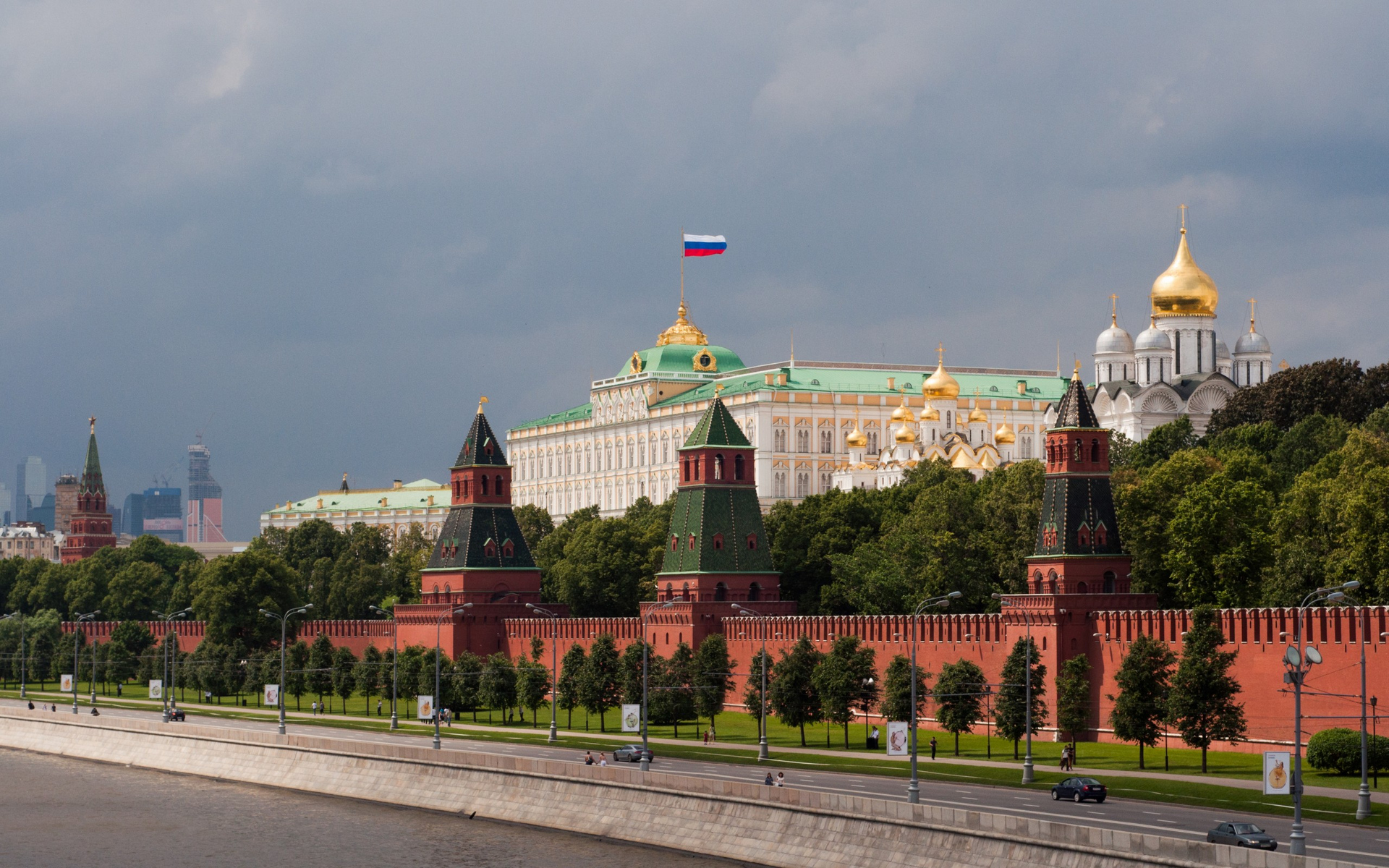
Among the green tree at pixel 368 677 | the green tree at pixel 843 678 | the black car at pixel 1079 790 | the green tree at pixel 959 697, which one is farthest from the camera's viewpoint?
the green tree at pixel 368 677

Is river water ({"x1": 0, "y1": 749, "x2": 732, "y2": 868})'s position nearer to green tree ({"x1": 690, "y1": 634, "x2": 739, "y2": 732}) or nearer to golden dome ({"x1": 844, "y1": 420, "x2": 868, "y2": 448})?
green tree ({"x1": 690, "y1": 634, "x2": 739, "y2": 732})

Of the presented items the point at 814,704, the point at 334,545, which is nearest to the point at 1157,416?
the point at 334,545

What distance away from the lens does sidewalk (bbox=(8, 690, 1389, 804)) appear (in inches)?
2495

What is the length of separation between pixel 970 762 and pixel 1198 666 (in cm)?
803

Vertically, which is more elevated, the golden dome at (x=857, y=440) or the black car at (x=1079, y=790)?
the golden dome at (x=857, y=440)

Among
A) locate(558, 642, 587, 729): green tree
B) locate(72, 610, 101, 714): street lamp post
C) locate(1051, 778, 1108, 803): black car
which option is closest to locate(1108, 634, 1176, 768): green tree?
locate(1051, 778, 1108, 803): black car

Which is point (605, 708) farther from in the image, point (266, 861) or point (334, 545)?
point (334, 545)

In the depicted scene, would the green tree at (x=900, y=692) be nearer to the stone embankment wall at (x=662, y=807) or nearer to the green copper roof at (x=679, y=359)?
the stone embankment wall at (x=662, y=807)

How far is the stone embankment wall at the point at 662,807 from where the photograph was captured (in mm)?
46250

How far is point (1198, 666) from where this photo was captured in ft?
235

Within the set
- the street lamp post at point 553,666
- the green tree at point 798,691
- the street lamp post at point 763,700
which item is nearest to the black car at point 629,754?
the street lamp post at point 763,700

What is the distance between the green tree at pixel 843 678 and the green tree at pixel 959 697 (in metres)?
3.87

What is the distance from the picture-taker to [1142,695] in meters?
73.6

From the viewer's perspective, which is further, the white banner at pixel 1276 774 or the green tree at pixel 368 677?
the green tree at pixel 368 677
